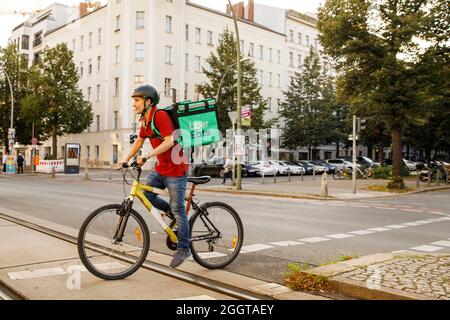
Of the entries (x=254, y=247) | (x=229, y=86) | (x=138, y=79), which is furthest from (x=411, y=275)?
(x=138, y=79)

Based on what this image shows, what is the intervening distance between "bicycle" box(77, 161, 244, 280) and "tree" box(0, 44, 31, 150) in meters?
45.3

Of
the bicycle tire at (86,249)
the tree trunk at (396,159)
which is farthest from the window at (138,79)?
the bicycle tire at (86,249)

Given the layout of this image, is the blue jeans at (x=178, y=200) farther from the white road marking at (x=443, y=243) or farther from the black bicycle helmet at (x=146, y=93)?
the white road marking at (x=443, y=243)

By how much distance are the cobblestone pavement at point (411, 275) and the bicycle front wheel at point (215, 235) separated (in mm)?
1437

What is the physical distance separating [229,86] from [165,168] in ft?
124

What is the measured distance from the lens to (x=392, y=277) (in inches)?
177

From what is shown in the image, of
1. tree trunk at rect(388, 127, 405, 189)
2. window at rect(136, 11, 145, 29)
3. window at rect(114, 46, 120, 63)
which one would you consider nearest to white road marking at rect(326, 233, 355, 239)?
tree trunk at rect(388, 127, 405, 189)

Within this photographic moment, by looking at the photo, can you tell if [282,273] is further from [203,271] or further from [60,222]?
[60,222]

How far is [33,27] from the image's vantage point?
7175cm

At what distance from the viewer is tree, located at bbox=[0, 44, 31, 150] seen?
47.2m

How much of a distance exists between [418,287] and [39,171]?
128 feet

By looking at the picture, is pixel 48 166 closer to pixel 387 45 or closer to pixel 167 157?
pixel 387 45

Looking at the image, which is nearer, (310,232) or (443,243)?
(443,243)

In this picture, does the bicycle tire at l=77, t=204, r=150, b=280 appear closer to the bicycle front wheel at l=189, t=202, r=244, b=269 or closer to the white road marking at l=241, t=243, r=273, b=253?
the bicycle front wheel at l=189, t=202, r=244, b=269
